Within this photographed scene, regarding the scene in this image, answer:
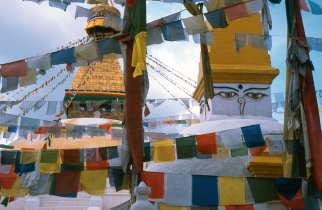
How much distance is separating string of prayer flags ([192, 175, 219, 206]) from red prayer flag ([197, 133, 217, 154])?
0.56 m

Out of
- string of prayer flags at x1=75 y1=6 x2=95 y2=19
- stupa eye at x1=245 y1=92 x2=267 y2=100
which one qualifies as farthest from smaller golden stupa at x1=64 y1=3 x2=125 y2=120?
string of prayer flags at x1=75 y1=6 x2=95 y2=19

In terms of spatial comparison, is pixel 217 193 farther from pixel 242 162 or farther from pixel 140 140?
pixel 242 162

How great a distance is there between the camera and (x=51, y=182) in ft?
19.4

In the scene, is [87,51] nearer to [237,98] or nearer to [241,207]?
[241,207]

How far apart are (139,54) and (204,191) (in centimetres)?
206

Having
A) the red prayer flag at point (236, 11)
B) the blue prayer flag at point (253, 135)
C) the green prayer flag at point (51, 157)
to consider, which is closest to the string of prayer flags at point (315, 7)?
the red prayer flag at point (236, 11)

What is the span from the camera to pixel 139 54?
5176 millimetres

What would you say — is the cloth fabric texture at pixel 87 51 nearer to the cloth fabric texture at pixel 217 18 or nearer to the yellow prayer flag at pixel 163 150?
the yellow prayer flag at pixel 163 150

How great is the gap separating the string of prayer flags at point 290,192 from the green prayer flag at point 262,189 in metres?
0.08

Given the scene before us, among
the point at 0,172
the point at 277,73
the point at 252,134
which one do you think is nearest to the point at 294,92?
the point at 252,134

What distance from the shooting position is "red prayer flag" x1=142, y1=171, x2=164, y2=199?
17.8 feet

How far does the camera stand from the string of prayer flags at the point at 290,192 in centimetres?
553

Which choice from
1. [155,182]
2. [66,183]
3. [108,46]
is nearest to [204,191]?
[155,182]

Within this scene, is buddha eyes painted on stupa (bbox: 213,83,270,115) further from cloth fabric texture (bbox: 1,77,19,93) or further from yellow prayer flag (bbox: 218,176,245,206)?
cloth fabric texture (bbox: 1,77,19,93)
